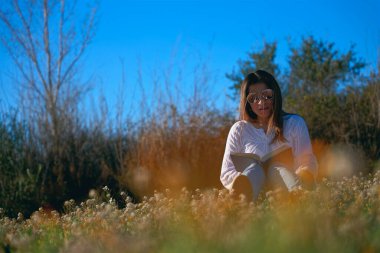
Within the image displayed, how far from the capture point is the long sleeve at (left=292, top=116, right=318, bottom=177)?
4.39 m

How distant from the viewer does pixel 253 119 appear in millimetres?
4844

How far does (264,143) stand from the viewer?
457 cm

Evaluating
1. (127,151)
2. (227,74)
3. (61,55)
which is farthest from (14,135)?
(227,74)

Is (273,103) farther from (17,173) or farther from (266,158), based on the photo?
(17,173)

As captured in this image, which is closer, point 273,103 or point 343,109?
point 273,103

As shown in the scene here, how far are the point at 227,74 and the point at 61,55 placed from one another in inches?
Answer: 455

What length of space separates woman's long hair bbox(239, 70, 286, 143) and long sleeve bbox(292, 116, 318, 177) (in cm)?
13

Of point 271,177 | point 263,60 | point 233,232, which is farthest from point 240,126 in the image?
point 263,60

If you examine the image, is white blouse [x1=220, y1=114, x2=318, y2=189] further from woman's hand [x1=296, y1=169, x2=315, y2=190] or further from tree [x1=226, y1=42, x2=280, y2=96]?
tree [x1=226, y1=42, x2=280, y2=96]

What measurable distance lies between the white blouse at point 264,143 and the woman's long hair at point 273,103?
5cm

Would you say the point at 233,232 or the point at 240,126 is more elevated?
the point at 240,126

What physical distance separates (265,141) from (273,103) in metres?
0.35

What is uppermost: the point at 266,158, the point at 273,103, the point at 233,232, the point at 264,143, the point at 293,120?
the point at 273,103

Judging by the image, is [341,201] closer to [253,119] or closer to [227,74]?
[253,119]
